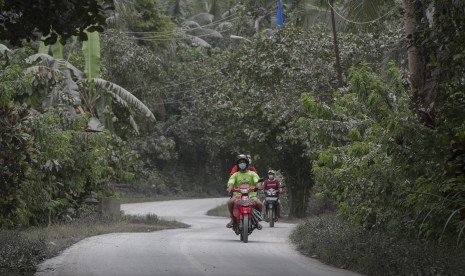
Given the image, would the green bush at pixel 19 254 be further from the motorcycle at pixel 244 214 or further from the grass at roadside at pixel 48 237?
the motorcycle at pixel 244 214

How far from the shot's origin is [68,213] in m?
23.5

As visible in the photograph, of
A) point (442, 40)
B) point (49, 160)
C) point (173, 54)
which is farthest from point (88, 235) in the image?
point (173, 54)

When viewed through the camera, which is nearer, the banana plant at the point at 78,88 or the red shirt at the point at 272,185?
the banana plant at the point at 78,88

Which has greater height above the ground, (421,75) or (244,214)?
(421,75)

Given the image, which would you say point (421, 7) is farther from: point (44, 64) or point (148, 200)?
point (148, 200)

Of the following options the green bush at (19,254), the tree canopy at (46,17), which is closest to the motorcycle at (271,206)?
the green bush at (19,254)

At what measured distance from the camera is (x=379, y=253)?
506 inches

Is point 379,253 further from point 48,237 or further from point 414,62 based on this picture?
point 48,237

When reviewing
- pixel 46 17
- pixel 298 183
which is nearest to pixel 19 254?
pixel 46 17

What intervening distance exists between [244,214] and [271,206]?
30.7 ft

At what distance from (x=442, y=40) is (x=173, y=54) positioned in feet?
132

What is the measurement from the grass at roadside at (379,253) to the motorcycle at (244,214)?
1.39 meters

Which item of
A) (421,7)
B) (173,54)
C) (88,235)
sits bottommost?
(88,235)

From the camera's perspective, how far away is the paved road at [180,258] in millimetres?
12594
